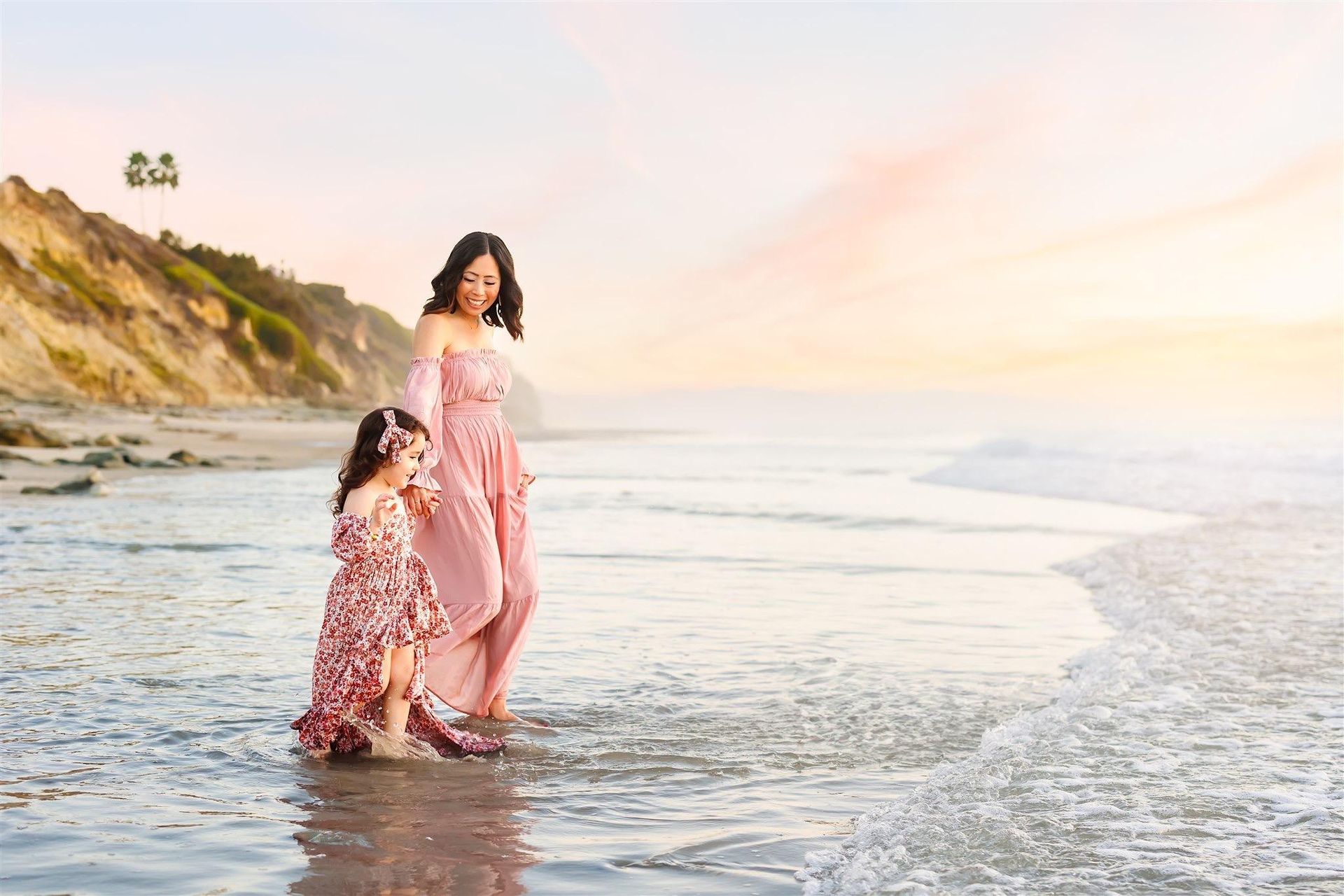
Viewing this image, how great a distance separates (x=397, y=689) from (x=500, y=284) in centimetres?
194

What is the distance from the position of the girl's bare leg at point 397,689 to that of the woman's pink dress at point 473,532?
1.21 ft

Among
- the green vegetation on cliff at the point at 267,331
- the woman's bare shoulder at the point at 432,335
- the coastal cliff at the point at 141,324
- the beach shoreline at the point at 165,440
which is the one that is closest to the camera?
the woman's bare shoulder at the point at 432,335

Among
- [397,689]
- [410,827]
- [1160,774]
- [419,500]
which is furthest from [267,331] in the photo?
[1160,774]

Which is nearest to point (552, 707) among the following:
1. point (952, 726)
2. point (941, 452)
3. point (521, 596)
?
point (521, 596)

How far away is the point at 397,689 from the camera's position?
16.1 ft

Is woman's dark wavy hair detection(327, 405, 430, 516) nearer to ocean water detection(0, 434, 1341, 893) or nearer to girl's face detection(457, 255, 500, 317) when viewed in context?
girl's face detection(457, 255, 500, 317)

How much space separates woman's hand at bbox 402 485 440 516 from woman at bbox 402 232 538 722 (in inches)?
6.9

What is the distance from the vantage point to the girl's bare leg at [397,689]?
4887mm

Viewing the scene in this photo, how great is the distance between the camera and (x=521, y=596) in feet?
18.5

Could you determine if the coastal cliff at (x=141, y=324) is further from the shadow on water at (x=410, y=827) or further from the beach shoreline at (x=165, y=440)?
the shadow on water at (x=410, y=827)

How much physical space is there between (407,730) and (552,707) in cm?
95

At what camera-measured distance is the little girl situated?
15.5ft

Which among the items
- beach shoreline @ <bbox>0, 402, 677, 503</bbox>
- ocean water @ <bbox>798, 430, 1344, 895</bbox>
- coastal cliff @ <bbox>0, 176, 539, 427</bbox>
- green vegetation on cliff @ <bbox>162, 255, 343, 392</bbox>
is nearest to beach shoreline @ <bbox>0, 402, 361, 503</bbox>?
beach shoreline @ <bbox>0, 402, 677, 503</bbox>

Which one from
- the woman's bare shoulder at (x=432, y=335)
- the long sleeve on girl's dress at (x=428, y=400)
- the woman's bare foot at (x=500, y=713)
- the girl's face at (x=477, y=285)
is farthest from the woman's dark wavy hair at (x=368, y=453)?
the woman's bare foot at (x=500, y=713)
